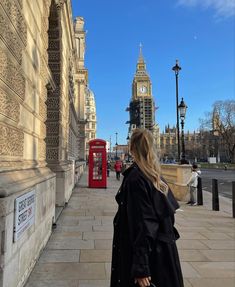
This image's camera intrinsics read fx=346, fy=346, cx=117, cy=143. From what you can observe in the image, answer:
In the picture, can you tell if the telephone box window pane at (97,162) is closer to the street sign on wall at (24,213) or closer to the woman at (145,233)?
the street sign on wall at (24,213)

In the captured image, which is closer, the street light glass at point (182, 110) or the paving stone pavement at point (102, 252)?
the paving stone pavement at point (102, 252)

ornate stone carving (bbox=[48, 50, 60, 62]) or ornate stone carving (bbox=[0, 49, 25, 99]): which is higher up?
ornate stone carving (bbox=[48, 50, 60, 62])

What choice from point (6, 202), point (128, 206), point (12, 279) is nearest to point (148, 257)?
point (128, 206)

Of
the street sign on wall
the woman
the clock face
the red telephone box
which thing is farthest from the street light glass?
the clock face

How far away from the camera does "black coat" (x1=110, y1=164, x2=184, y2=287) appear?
8.41ft

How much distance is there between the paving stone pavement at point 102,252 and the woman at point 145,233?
2.37 meters

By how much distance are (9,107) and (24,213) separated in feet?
4.55

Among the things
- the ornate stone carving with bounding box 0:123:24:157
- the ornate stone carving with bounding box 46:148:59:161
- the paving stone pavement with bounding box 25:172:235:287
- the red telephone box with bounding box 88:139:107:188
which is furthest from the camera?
the red telephone box with bounding box 88:139:107:188

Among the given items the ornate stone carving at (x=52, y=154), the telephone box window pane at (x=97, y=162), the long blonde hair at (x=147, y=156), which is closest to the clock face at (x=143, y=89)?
the telephone box window pane at (x=97, y=162)

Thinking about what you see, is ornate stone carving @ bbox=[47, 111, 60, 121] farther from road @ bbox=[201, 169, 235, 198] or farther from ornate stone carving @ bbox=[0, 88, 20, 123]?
road @ bbox=[201, 169, 235, 198]

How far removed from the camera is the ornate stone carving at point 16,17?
4133 mm

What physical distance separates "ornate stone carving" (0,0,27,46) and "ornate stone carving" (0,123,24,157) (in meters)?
1.37

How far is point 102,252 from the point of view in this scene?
6.50m

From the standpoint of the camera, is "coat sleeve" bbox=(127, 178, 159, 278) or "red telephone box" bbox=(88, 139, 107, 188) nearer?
"coat sleeve" bbox=(127, 178, 159, 278)
